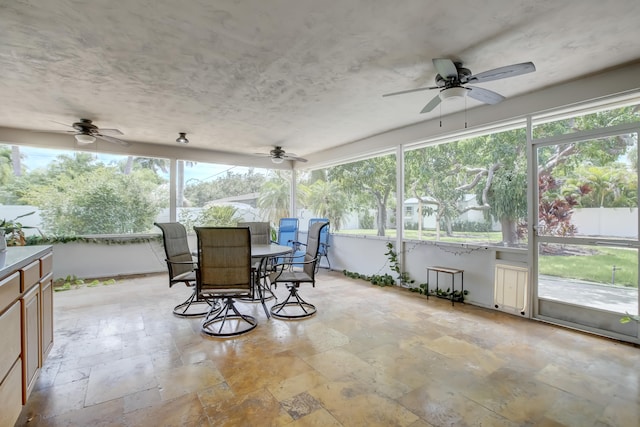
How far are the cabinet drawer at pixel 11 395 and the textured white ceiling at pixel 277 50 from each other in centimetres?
213

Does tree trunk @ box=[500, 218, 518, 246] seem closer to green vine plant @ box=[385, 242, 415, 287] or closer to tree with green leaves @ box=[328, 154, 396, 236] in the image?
green vine plant @ box=[385, 242, 415, 287]

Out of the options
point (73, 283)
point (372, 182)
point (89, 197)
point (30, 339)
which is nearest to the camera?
point (30, 339)

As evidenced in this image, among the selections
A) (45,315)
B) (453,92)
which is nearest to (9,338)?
(45,315)

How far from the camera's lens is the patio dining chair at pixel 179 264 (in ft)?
10.8

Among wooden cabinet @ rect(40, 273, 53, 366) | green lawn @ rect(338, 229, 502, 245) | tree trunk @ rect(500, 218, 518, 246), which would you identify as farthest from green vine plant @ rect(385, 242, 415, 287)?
wooden cabinet @ rect(40, 273, 53, 366)

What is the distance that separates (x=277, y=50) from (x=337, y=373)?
8.41ft

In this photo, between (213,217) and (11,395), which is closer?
(11,395)

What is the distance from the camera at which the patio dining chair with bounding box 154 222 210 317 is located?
10.8 ft

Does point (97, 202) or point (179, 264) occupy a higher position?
point (97, 202)

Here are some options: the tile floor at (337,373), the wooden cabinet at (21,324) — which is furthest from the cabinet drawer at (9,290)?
the tile floor at (337,373)

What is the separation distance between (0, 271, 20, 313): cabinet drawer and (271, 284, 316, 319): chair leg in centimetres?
227

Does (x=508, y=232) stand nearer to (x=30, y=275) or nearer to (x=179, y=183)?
(x=30, y=275)

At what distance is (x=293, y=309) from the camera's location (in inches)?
146

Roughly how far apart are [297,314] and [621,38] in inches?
148
